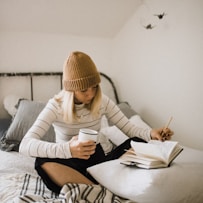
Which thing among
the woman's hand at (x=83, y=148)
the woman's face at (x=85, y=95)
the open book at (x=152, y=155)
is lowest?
the open book at (x=152, y=155)

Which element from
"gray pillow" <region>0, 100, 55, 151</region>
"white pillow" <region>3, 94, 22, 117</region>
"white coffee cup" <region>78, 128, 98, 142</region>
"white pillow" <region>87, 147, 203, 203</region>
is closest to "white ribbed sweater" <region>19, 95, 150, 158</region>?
"white coffee cup" <region>78, 128, 98, 142</region>

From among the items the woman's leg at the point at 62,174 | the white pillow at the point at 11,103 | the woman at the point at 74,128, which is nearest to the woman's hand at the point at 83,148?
the woman at the point at 74,128

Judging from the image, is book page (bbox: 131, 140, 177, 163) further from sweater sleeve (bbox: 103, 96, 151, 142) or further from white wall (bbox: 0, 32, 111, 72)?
white wall (bbox: 0, 32, 111, 72)

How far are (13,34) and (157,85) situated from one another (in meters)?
1.28

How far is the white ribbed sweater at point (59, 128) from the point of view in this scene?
1374 millimetres

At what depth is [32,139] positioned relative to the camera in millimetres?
1424

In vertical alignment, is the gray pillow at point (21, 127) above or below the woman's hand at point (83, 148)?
above

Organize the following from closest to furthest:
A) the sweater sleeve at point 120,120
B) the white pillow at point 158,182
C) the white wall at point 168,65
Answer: the white pillow at point 158,182, the sweater sleeve at point 120,120, the white wall at point 168,65

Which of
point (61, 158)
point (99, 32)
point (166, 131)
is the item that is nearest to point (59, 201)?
point (61, 158)

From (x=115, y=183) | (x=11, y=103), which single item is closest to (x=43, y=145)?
(x=115, y=183)

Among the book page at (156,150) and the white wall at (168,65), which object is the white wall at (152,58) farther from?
the book page at (156,150)

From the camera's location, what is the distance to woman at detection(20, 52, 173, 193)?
4.45 ft

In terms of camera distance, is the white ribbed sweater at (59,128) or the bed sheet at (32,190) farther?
the white ribbed sweater at (59,128)

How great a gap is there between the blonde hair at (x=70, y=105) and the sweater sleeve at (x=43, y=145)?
6 centimetres
